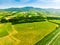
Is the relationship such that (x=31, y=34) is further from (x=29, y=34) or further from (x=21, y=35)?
(x=21, y=35)

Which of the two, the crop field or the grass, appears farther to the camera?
the grass

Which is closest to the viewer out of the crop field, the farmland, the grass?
the farmland

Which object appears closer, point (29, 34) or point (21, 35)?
point (21, 35)

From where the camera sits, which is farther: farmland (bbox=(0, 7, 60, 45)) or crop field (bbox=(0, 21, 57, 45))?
crop field (bbox=(0, 21, 57, 45))

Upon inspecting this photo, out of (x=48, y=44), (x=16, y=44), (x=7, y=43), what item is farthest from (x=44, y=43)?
(x=7, y=43)

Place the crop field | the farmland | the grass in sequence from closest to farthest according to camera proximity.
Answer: the farmland < the crop field < the grass

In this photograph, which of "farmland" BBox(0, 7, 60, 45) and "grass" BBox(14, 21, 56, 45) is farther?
"grass" BBox(14, 21, 56, 45)

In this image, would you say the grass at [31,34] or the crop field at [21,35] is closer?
the crop field at [21,35]

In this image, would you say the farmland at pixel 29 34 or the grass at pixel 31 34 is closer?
the farmland at pixel 29 34

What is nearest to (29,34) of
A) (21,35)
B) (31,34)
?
(31,34)

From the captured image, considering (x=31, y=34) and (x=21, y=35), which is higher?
(x=21, y=35)

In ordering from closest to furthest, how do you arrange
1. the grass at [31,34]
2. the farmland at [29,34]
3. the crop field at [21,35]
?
1. the farmland at [29,34]
2. the crop field at [21,35]
3. the grass at [31,34]

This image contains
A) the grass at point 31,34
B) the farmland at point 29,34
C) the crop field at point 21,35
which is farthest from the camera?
the grass at point 31,34
